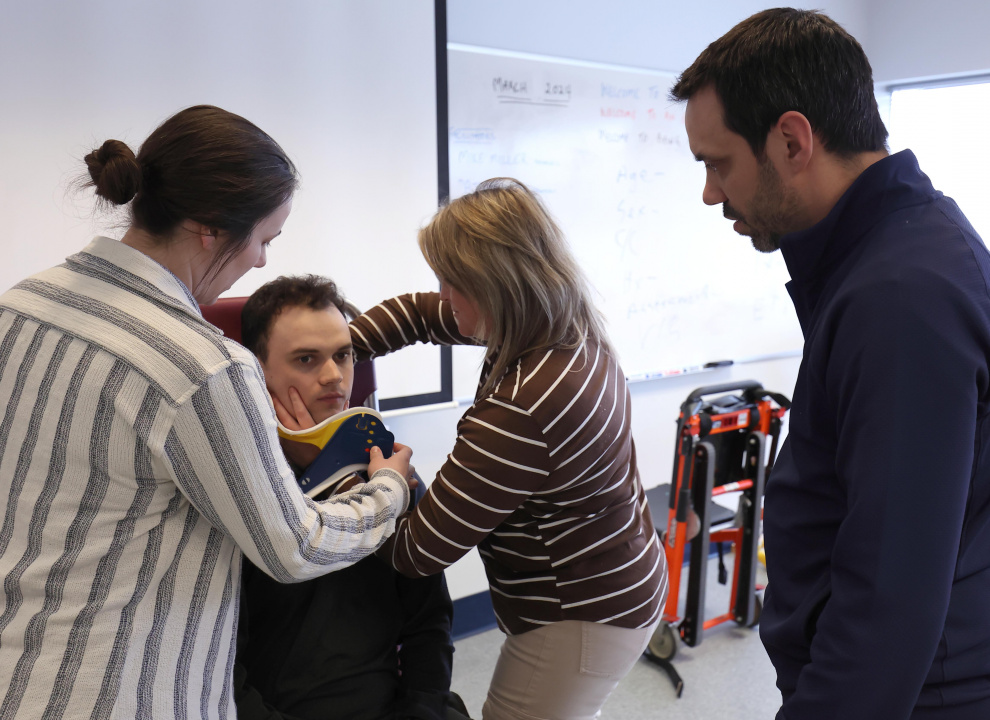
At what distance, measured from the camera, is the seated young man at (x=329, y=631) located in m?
1.27

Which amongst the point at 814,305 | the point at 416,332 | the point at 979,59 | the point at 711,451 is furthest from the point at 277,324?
the point at 979,59

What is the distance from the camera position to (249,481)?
35.2 inches

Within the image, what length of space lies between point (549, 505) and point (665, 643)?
1.74 meters

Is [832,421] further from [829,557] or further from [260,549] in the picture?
[260,549]

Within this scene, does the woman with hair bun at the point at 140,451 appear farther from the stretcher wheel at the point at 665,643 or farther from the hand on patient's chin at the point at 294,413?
the stretcher wheel at the point at 665,643

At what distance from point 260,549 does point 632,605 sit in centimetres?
67

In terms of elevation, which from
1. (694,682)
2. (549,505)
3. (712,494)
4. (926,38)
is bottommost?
(694,682)

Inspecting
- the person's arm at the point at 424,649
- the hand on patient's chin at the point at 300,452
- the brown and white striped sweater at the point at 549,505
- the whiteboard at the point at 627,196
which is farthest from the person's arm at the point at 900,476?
the whiteboard at the point at 627,196

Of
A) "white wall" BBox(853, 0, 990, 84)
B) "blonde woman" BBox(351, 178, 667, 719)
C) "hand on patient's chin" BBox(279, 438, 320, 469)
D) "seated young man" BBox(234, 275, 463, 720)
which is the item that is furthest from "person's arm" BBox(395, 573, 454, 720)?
"white wall" BBox(853, 0, 990, 84)

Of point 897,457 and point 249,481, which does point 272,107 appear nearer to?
point 249,481

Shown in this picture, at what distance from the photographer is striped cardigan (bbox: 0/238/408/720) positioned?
843 millimetres

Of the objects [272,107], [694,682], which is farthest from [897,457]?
[694,682]

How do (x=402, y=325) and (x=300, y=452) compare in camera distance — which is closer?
(x=300, y=452)

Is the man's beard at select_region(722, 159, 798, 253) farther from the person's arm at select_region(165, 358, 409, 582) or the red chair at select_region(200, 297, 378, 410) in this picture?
the red chair at select_region(200, 297, 378, 410)
